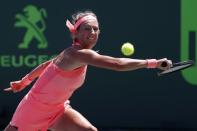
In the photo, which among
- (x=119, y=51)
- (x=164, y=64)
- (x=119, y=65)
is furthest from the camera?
(x=119, y=51)

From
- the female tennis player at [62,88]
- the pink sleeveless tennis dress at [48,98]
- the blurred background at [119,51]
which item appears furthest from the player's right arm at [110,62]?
the blurred background at [119,51]

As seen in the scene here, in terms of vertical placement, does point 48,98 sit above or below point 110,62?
below

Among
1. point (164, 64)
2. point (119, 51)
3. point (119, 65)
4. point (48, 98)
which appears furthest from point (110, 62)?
point (119, 51)

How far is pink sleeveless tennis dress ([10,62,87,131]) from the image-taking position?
4.65 meters

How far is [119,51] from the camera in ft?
24.5

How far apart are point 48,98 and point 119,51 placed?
288cm

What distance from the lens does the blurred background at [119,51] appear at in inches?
294

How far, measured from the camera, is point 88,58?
4.52m

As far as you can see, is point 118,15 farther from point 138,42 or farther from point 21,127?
point 21,127

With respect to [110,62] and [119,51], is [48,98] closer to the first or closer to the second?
[110,62]

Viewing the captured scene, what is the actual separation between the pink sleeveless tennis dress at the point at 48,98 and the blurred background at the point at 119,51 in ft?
9.19

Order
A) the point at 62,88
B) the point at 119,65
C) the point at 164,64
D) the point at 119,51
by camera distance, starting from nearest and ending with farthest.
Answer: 1. the point at 164,64
2. the point at 119,65
3. the point at 62,88
4. the point at 119,51

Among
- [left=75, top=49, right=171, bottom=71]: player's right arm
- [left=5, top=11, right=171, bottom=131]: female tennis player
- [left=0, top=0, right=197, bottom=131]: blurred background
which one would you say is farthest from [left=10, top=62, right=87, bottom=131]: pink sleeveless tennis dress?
[left=0, top=0, right=197, bottom=131]: blurred background

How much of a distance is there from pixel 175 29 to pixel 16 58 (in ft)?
6.39
